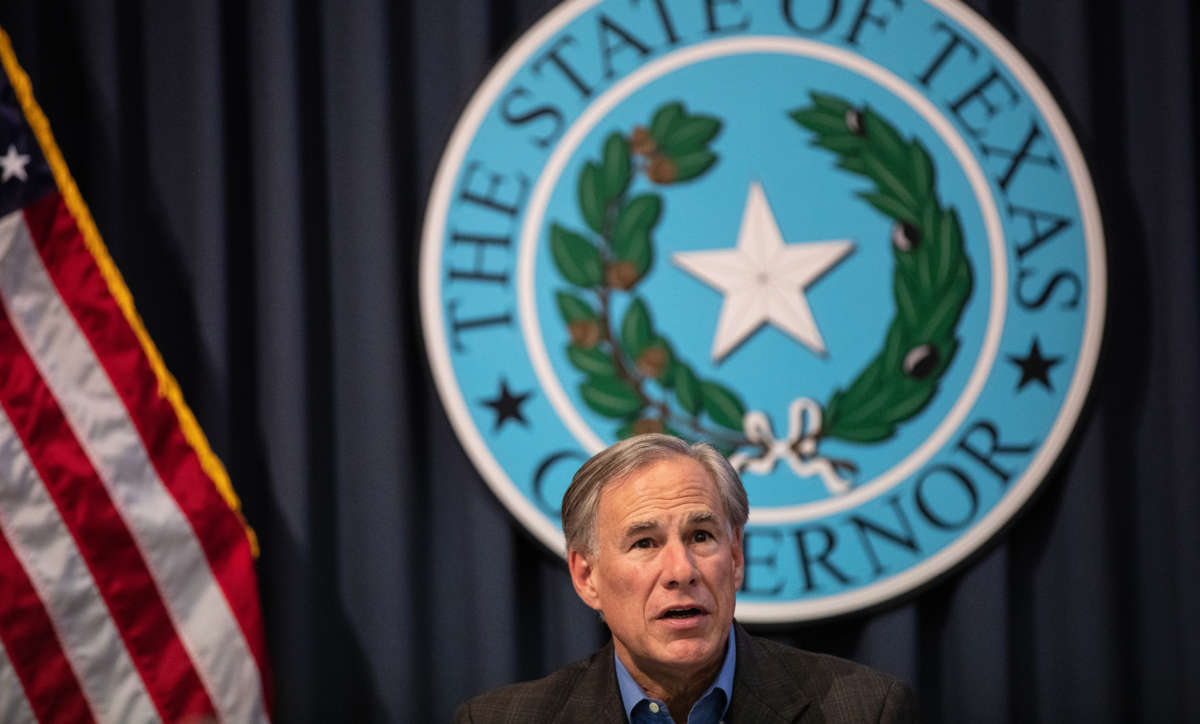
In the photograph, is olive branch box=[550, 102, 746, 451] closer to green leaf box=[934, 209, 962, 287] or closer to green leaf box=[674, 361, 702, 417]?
green leaf box=[674, 361, 702, 417]

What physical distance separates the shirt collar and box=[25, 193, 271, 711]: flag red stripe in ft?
3.19

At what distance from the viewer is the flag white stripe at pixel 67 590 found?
245cm

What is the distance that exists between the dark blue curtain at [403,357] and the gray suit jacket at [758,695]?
29.0 inches

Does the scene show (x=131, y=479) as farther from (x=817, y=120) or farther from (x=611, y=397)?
(x=817, y=120)

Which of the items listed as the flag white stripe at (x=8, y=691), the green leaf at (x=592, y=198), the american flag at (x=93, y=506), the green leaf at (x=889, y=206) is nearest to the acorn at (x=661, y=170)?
the green leaf at (x=592, y=198)

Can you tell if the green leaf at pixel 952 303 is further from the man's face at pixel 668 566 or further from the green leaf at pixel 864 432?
the man's face at pixel 668 566

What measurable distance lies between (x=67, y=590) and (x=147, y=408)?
374 millimetres

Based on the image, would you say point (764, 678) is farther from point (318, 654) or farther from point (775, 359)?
point (318, 654)

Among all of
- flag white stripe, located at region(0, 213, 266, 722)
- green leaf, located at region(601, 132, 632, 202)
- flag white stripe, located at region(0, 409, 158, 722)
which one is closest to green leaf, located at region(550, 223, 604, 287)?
green leaf, located at region(601, 132, 632, 202)

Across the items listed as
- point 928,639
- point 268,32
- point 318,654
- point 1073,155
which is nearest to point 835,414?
point 928,639

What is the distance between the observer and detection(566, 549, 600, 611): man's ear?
6.03 ft

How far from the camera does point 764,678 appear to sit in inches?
70.9

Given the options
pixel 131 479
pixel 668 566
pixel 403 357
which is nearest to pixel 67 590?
pixel 131 479

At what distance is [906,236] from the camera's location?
8.46 feet
